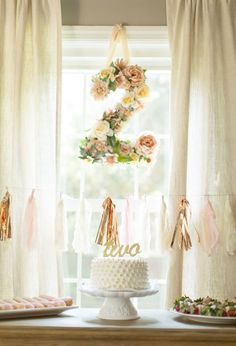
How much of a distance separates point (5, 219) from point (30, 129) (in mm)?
459

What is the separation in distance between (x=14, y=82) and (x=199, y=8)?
0.97 metres

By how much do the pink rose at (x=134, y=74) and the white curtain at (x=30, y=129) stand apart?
37 centimetres

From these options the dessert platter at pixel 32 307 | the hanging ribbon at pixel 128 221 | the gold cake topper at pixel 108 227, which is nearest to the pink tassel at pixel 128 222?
the hanging ribbon at pixel 128 221

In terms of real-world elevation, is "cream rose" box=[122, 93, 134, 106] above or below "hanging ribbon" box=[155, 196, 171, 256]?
above

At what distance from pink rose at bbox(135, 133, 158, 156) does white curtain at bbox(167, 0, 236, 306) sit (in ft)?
0.80

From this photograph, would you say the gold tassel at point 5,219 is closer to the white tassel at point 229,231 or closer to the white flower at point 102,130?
the white flower at point 102,130

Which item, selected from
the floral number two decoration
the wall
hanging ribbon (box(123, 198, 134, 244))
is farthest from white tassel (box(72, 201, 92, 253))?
the wall

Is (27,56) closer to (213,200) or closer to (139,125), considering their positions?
(139,125)

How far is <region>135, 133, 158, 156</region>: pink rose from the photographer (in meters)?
3.07

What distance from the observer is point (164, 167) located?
3.58 meters

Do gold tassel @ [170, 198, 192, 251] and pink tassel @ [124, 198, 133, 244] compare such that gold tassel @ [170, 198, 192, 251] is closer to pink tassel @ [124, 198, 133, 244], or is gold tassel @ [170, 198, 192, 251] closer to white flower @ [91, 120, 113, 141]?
pink tassel @ [124, 198, 133, 244]

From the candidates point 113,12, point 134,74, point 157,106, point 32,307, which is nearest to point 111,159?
point 134,74

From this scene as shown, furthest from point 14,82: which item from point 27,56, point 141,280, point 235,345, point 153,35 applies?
point 235,345

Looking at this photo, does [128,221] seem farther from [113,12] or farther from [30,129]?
[113,12]
